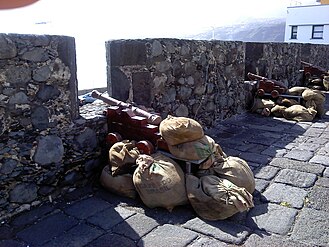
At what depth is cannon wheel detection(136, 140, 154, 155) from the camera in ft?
8.89

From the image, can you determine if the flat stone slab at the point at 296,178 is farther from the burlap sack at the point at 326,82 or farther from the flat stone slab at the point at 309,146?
the burlap sack at the point at 326,82

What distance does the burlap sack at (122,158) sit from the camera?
8.85 feet

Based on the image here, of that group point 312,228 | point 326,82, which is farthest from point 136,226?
point 326,82

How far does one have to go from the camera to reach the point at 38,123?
2.54 meters

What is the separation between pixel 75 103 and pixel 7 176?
2.67ft

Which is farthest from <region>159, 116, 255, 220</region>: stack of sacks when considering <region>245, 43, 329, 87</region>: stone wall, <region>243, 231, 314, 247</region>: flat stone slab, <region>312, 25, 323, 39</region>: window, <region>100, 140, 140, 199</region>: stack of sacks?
<region>312, 25, 323, 39</region>: window

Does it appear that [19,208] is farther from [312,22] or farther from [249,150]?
[312,22]

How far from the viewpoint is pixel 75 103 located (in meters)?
2.82

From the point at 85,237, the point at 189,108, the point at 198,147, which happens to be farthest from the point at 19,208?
the point at 189,108

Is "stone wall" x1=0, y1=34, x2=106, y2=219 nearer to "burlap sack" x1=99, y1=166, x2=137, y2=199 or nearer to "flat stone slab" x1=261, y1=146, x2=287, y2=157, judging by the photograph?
"burlap sack" x1=99, y1=166, x2=137, y2=199

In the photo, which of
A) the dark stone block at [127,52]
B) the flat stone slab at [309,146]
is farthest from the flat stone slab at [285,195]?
the dark stone block at [127,52]

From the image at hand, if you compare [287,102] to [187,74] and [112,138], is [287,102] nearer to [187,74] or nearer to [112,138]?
[187,74]

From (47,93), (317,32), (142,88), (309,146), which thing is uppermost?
(317,32)

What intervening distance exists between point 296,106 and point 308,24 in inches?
922
